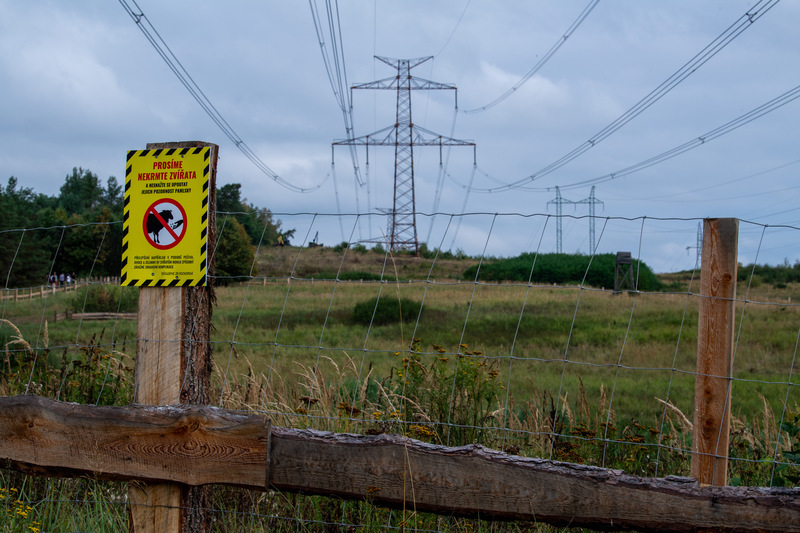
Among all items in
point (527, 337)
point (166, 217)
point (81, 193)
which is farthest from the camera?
point (81, 193)

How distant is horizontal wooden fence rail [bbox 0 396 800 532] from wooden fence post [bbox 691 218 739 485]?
2.71ft

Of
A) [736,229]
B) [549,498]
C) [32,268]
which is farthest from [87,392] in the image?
[32,268]

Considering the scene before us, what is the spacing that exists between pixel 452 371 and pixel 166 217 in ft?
Answer: 26.5

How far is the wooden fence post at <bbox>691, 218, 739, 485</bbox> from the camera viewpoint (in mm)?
3279

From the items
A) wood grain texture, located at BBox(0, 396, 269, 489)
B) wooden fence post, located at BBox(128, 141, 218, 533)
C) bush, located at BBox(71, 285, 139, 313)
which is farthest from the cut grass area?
wood grain texture, located at BBox(0, 396, 269, 489)

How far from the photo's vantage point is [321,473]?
8.97 feet

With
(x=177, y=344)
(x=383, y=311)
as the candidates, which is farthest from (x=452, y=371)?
(x=383, y=311)

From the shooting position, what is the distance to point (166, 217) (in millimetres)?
3527

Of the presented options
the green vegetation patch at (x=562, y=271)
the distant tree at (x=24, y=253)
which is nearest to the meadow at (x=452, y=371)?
the green vegetation patch at (x=562, y=271)

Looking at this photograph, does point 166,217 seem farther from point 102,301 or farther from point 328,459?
point 102,301

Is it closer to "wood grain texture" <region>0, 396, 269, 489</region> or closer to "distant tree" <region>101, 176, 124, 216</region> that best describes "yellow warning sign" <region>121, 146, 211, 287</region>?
"wood grain texture" <region>0, 396, 269, 489</region>

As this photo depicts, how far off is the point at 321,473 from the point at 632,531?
4.30 ft

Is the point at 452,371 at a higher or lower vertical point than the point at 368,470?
lower

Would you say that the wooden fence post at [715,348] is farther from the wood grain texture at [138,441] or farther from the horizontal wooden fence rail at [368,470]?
the wood grain texture at [138,441]
